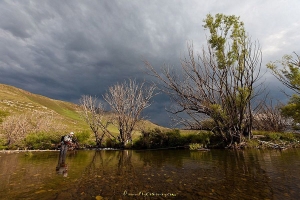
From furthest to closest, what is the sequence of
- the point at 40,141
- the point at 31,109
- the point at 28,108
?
1. the point at 31,109
2. the point at 28,108
3. the point at 40,141

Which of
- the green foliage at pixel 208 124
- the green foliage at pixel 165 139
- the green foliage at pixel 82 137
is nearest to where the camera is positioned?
the green foliage at pixel 208 124

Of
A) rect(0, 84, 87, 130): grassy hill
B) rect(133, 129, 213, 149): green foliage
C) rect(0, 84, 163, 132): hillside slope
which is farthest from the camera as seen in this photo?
rect(0, 84, 87, 130): grassy hill

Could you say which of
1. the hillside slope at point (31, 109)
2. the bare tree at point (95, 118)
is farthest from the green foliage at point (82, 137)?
the hillside slope at point (31, 109)

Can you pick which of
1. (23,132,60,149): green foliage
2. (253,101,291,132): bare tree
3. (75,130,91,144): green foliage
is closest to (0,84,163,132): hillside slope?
(23,132,60,149): green foliage

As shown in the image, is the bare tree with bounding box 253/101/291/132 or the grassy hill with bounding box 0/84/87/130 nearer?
the bare tree with bounding box 253/101/291/132

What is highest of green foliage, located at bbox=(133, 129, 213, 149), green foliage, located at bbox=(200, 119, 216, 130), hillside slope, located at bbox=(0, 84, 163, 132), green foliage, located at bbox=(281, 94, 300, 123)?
hillside slope, located at bbox=(0, 84, 163, 132)

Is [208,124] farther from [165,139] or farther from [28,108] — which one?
[28,108]

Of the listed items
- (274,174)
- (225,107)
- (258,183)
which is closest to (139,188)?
(258,183)

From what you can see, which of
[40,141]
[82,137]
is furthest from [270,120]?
[40,141]

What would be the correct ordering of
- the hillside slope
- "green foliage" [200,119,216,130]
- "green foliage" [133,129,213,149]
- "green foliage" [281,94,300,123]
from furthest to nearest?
the hillside slope, "green foliage" [281,94,300,123], "green foliage" [133,129,213,149], "green foliage" [200,119,216,130]

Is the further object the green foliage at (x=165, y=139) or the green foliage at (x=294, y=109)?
the green foliage at (x=294, y=109)

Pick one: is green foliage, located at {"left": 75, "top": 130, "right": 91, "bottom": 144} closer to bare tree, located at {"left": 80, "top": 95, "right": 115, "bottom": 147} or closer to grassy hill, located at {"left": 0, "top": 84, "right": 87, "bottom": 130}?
bare tree, located at {"left": 80, "top": 95, "right": 115, "bottom": 147}

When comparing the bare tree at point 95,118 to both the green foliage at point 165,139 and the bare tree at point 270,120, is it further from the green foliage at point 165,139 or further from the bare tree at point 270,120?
the bare tree at point 270,120

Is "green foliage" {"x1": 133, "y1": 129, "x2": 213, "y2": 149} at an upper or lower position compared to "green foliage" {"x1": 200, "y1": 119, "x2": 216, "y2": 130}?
lower
